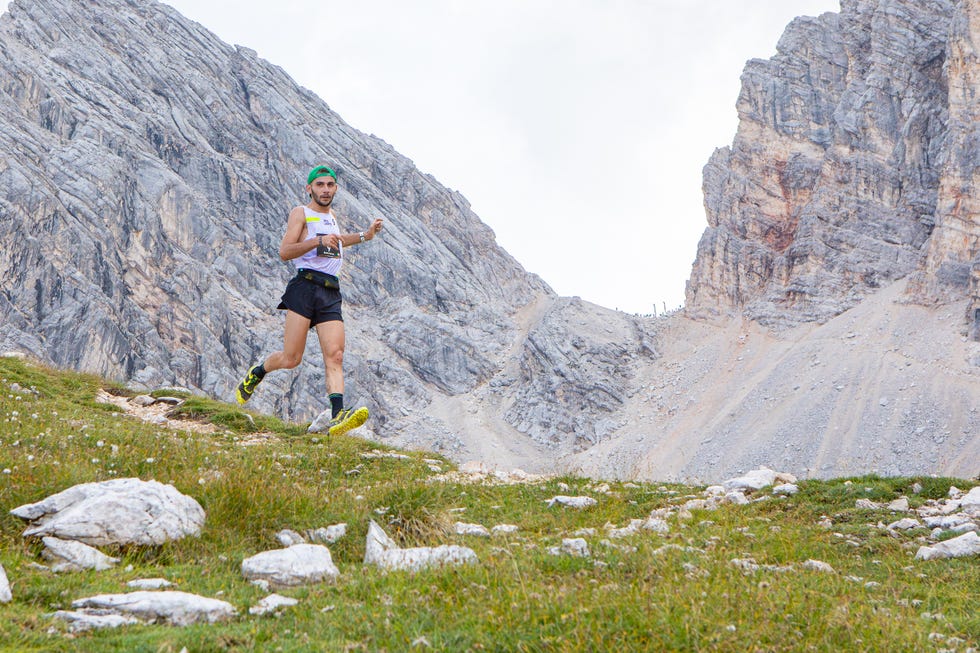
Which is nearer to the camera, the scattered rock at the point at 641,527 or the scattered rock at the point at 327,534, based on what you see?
the scattered rock at the point at 327,534

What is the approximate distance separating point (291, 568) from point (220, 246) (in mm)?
101976

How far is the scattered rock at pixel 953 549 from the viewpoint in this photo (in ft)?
27.2

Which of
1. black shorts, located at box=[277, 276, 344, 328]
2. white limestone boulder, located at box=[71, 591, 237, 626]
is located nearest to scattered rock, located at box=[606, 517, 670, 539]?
white limestone boulder, located at box=[71, 591, 237, 626]

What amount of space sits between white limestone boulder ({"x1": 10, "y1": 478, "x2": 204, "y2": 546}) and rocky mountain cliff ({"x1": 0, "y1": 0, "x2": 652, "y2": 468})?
240 ft

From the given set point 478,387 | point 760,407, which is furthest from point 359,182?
point 760,407

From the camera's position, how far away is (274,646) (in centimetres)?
482

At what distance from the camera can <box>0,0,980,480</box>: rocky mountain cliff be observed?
76938mm

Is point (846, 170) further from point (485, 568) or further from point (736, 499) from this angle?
point (485, 568)

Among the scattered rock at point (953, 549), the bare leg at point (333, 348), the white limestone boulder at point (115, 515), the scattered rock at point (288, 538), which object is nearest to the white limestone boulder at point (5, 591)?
the white limestone boulder at point (115, 515)

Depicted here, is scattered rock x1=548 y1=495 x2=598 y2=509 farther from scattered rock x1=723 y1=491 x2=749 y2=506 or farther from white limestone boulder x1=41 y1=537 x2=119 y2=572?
white limestone boulder x1=41 y1=537 x2=119 y2=572

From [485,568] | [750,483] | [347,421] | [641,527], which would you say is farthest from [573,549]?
[347,421]

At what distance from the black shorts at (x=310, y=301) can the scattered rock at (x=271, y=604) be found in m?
6.87

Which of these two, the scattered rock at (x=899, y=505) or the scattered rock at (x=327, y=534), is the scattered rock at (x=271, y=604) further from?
the scattered rock at (x=899, y=505)

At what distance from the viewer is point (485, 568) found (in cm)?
601
